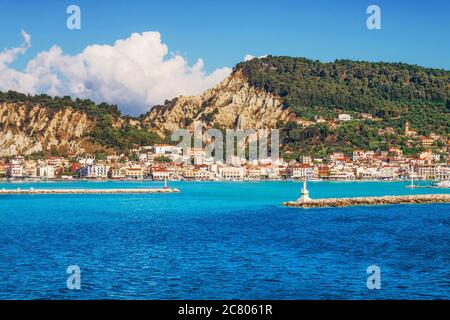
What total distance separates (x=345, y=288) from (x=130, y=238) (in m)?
12.9

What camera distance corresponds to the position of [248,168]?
120 meters

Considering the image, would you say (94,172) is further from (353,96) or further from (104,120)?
(353,96)

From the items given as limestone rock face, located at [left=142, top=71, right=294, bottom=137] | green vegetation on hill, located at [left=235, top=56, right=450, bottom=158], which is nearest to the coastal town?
green vegetation on hill, located at [left=235, top=56, right=450, bottom=158]

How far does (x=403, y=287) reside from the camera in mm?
16344

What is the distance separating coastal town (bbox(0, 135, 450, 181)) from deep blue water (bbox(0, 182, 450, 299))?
75.5 m

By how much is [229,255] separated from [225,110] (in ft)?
427

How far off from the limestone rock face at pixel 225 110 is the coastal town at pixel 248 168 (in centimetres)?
2031

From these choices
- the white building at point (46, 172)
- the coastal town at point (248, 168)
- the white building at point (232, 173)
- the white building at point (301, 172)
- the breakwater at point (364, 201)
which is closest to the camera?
the breakwater at point (364, 201)

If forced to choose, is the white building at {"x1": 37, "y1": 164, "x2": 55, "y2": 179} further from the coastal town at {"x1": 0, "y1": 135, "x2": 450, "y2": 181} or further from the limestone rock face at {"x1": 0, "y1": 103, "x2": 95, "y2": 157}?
the limestone rock face at {"x1": 0, "y1": 103, "x2": 95, "y2": 157}

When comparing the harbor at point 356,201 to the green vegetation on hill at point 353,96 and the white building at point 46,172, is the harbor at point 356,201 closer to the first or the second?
the white building at point 46,172

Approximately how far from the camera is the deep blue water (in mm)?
16188

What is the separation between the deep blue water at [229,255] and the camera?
1619 cm

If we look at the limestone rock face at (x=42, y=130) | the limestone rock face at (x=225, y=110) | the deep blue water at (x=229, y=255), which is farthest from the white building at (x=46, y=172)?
the deep blue water at (x=229, y=255)

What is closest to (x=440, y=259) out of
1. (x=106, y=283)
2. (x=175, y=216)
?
(x=106, y=283)
